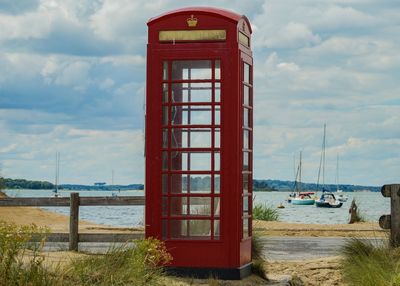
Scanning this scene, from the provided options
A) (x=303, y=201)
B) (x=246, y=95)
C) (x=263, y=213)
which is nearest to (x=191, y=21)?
(x=246, y=95)

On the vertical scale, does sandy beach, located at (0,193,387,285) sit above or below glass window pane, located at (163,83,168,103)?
below

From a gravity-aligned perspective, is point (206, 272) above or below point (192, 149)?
below

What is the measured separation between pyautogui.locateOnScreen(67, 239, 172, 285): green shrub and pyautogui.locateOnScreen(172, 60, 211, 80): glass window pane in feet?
8.08

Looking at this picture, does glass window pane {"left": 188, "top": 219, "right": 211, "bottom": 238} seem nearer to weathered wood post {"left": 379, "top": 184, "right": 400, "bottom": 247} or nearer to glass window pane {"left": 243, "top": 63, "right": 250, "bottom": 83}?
glass window pane {"left": 243, "top": 63, "right": 250, "bottom": 83}

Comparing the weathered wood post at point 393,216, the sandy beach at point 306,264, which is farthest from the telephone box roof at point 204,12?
the weathered wood post at point 393,216

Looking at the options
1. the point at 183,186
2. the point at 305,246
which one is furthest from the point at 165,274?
the point at 305,246

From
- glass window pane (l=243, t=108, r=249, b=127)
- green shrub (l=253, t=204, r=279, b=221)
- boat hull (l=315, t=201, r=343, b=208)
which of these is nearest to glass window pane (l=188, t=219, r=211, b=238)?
glass window pane (l=243, t=108, r=249, b=127)

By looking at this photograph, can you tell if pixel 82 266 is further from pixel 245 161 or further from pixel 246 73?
pixel 246 73

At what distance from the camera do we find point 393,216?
16.3m

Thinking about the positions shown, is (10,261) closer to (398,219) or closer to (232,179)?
(232,179)

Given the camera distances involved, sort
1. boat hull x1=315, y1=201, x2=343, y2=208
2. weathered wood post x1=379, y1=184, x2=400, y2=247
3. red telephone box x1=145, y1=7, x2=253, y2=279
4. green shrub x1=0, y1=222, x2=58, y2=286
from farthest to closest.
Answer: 1. boat hull x1=315, y1=201, x2=343, y2=208
2. weathered wood post x1=379, y1=184, x2=400, y2=247
3. red telephone box x1=145, y1=7, x2=253, y2=279
4. green shrub x1=0, y1=222, x2=58, y2=286

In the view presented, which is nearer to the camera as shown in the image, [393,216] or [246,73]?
[246,73]

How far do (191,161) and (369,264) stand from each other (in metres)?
2.97

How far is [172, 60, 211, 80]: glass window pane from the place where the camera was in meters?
13.6
